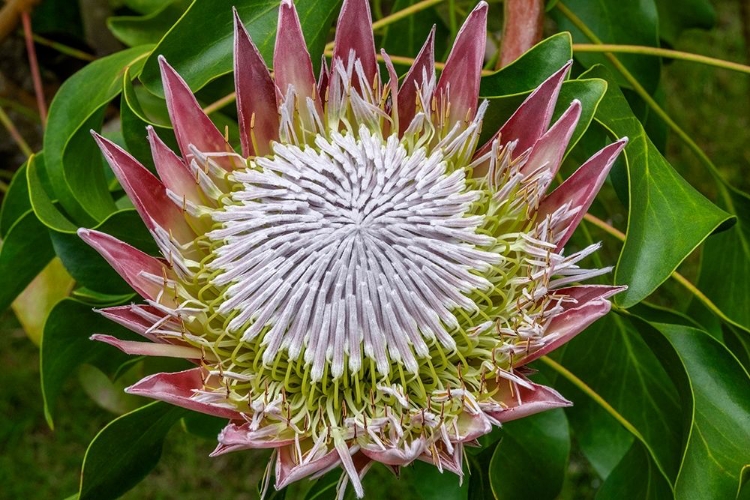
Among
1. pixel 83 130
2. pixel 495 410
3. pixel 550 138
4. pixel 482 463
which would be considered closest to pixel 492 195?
pixel 550 138

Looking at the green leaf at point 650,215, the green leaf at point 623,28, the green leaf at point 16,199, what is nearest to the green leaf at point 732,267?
the green leaf at point 623,28

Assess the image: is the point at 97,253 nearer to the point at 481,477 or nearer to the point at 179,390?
the point at 179,390

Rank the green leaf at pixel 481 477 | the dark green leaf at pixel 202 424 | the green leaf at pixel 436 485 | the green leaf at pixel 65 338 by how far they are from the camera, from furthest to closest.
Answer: the dark green leaf at pixel 202 424 → the green leaf at pixel 436 485 → the green leaf at pixel 65 338 → the green leaf at pixel 481 477

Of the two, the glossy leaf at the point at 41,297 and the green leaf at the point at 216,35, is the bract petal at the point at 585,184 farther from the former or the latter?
the glossy leaf at the point at 41,297

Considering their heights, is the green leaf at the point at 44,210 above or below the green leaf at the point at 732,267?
above

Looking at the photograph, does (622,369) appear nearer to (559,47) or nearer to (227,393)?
(559,47)

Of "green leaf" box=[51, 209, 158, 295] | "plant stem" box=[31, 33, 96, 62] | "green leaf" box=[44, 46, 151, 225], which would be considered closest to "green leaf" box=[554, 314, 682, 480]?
"green leaf" box=[51, 209, 158, 295]

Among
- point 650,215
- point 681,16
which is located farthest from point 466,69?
point 681,16

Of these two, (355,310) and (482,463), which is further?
(482,463)
